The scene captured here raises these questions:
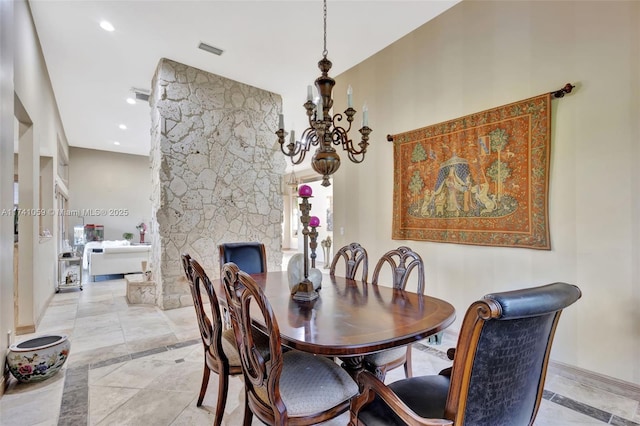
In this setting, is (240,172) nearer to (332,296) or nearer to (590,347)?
(332,296)

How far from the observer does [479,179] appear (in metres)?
2.87

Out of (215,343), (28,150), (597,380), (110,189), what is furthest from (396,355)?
(110,189)

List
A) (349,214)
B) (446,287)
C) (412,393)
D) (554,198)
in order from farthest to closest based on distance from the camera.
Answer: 1. (349,214)
2. (446,287)
3. (554,198)
4. (412,393)

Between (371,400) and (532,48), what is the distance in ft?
9.75

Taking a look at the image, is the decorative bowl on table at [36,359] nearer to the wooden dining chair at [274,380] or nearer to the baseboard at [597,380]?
the wooden dining chair at [274,380]

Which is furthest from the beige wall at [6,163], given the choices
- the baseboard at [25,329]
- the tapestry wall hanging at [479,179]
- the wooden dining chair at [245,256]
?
the tapestry wall hanging at [479,179]

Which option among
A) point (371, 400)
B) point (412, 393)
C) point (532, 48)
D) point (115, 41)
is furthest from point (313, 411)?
point (115, 41)

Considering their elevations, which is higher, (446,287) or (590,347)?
(446,287)

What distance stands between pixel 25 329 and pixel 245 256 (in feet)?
8.59

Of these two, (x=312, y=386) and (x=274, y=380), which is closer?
(x=274, y=380)

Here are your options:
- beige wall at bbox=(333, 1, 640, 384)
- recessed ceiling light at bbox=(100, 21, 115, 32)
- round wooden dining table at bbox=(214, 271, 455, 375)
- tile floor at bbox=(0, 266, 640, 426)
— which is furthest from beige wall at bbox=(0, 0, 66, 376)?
beige wall at bbox=(333, 1, 640, 384)

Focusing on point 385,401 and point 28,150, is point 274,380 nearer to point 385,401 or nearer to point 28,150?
point 385,401

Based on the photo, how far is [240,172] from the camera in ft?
15.7

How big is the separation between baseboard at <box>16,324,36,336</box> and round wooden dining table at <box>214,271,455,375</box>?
281 cm
